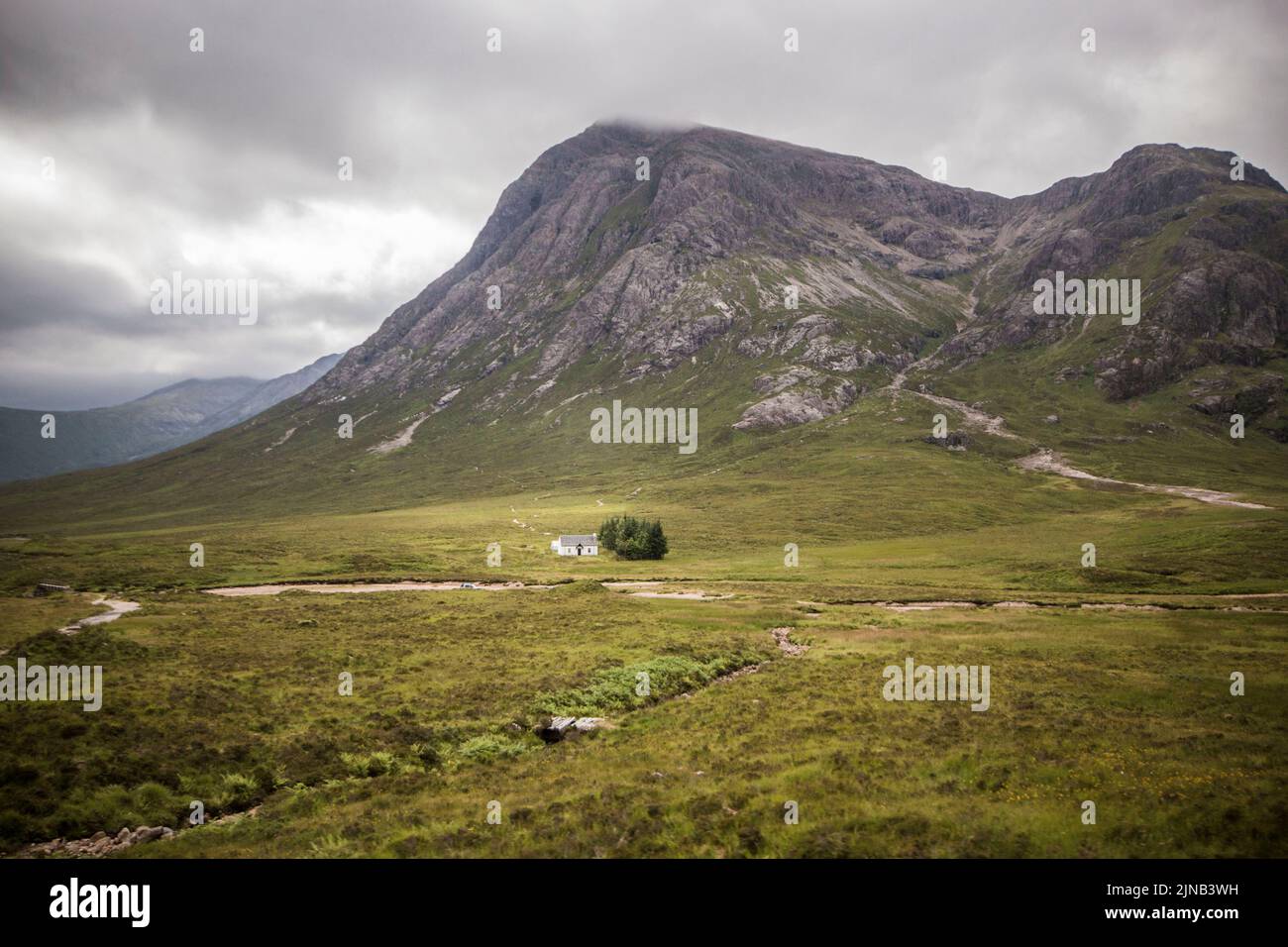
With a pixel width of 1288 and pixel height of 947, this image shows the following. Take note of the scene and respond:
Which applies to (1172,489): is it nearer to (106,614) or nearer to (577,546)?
(577,546)

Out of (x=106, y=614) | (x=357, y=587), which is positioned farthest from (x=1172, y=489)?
(x=106, y=614)

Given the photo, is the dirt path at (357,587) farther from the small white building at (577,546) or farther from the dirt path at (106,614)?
the small white building at (577,546)

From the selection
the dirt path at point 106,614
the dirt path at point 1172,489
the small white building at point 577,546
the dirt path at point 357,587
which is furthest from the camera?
the dirt path at point 1172,489

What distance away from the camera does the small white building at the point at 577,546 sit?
366 ft

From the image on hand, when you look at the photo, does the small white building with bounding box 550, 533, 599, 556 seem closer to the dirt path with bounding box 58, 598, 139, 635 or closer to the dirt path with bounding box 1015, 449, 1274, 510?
the dirt path with bounding box 58, 598, 139, 635

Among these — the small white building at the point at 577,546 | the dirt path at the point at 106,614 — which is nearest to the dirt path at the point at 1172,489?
the small white building at the point at 577,546

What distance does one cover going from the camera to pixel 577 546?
11188 centimetres

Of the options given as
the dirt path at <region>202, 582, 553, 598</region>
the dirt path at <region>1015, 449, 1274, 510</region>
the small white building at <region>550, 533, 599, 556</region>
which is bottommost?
the dirt path at <region>202, 582, 553, 598</region>

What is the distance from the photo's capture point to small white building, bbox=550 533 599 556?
111562 millimetres

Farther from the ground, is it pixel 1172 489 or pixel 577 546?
pixel 1172 489

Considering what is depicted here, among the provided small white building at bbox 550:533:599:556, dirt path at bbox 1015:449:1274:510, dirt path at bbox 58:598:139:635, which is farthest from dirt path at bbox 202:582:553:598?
dirt path at bbox 1015:449:1274:510

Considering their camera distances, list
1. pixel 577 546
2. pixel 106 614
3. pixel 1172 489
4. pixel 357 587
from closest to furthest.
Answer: pixel 106 614 → pixel 357 587 → pixel 577 546 → pixel 1172 489

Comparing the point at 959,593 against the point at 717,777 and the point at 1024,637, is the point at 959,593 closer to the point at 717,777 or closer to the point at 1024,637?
the point at 1024,637
